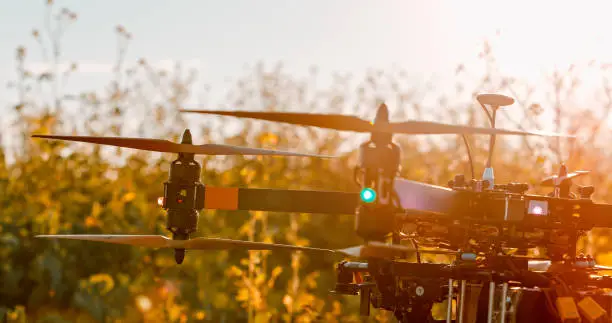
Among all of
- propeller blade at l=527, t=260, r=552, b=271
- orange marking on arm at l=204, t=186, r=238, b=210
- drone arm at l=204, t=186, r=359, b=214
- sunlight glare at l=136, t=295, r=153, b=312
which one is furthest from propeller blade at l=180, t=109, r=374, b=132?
sunlight glare at l=136, t=295, r=153, b=312

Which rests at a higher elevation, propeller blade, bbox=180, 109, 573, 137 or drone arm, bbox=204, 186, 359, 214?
propeller blade, bbox=180, 109, 573, 137

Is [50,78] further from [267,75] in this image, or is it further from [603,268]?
[603,268]

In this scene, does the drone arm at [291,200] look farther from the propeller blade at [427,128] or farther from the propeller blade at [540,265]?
the propeller blade at [540,265]

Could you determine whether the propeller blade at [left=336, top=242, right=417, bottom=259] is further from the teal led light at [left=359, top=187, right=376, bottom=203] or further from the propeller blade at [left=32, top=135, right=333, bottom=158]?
the propeller blade at [left=32, top=135, right=333, bottom=158]

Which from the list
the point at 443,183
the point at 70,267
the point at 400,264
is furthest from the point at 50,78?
the point at 400,264

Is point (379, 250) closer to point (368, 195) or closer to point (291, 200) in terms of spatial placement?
point (368, 195)

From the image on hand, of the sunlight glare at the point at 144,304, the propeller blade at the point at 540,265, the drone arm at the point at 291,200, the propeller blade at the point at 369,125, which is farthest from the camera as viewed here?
the sunlight glare at the point at 144,304

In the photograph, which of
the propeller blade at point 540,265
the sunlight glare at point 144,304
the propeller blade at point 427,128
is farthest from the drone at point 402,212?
the sunlight glare at point 144,304

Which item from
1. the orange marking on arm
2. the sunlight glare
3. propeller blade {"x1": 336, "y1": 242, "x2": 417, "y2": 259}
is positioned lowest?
the sunlight glare
